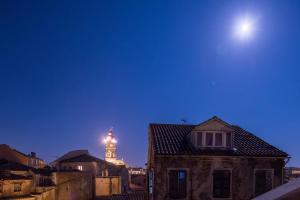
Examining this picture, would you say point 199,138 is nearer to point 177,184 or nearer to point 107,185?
point 177,184

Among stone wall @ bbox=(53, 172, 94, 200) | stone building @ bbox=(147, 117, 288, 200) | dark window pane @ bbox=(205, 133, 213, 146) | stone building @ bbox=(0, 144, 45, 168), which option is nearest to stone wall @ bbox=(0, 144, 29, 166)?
stone building @ bbox=(0, 144, 45, 168)

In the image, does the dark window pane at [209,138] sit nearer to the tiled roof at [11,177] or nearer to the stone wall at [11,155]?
the tiled roof at [11,177]

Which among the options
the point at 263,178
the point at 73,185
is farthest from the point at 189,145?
the point at 73,185

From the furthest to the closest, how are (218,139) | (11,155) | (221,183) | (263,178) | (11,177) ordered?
1. (11,155)
2. (11,177)
3. (218,139)
4. (263,178)
5. (221,183)

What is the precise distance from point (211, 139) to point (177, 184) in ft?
12.1

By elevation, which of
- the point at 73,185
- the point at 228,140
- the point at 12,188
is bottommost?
the point at 73,185

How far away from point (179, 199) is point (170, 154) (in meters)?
2.87

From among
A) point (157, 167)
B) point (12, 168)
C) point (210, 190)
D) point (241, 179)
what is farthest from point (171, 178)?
point (12, 168)

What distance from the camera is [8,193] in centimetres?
3606

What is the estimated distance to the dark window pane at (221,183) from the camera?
21031 mm

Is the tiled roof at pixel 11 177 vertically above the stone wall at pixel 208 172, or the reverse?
the stone wall at pixel 208 172

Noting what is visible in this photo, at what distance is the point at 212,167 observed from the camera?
21.1 meters

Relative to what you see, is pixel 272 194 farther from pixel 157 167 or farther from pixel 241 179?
pixel 241 179

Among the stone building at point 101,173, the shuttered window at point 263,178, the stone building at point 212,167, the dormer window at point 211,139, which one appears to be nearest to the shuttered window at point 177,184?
the stone building at point 212,167
